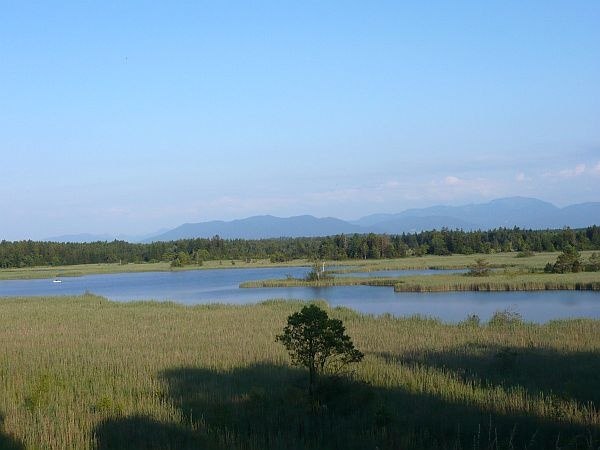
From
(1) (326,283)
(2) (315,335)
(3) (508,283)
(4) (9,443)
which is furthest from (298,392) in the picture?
(1) (326,283)

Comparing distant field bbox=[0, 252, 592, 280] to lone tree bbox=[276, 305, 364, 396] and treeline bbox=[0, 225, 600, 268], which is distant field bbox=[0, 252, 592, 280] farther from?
lone tree bbox=[276, 305, 364, 396]

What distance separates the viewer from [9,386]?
497 inches

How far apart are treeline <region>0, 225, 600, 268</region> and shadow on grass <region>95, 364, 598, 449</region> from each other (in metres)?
74.7

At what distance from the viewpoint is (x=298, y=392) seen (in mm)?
10773

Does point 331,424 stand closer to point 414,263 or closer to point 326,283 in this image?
point 326,283

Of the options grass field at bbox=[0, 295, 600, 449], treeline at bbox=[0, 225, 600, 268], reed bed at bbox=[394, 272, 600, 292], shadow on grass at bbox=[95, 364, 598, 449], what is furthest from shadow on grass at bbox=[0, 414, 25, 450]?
treeline at bbox=[0, 225, 600, 268]

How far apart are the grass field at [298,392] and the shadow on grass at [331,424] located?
3 centimetres

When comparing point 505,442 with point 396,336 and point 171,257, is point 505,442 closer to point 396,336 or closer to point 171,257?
point 396,336

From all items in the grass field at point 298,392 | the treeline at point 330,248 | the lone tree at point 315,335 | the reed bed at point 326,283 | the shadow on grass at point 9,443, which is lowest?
the reed bed at point 326,283

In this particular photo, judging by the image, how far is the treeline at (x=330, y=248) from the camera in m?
93.9

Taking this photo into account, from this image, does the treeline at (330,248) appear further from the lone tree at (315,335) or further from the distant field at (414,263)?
the lone tree at (315,335)

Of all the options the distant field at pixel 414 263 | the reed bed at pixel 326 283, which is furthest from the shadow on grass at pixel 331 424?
the distant field at pixel 414 263

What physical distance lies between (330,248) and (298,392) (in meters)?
88.9

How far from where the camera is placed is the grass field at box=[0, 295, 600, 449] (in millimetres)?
8688
